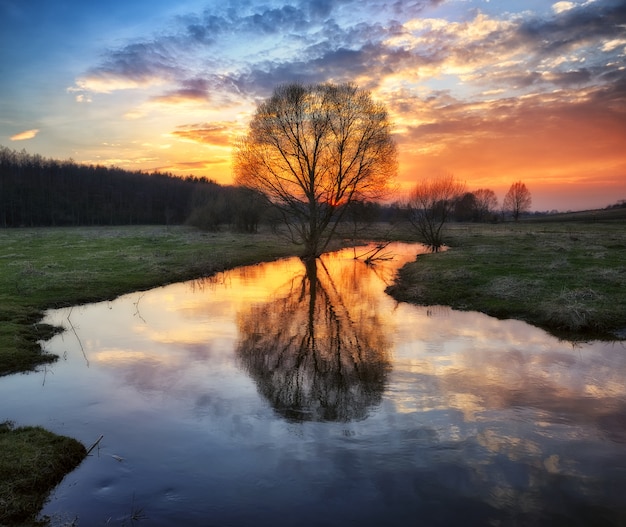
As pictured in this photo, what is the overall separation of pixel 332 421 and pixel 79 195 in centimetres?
13646

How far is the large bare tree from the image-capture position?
3575cm

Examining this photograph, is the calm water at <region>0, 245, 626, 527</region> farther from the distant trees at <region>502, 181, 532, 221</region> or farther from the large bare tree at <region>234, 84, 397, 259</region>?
the distant trees at <region>502, 181, 532, 221</region>

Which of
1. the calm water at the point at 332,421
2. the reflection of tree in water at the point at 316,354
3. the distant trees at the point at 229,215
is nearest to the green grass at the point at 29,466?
the calm water at the point at 332,421

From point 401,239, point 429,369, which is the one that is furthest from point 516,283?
point 401,239

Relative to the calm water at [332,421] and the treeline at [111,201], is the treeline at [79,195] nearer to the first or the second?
the treeline at [111,201]

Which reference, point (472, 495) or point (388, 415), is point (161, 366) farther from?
point (472, 495)

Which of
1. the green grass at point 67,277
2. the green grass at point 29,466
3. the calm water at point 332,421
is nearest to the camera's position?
the green grass at point 29,466

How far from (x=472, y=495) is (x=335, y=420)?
3106 millimetres

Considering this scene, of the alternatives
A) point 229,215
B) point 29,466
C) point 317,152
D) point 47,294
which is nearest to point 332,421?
point 29,466

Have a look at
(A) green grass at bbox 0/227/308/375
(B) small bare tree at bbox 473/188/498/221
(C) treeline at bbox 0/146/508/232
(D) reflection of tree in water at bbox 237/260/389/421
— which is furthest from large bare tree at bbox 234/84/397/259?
(B) small bare tree at bbox 473/188/498/221

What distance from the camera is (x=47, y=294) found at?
64.7ft

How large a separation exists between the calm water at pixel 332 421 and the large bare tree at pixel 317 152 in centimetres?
2279

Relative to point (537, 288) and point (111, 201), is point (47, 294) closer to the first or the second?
point (537, 288)

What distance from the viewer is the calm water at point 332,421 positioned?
21.0ft
